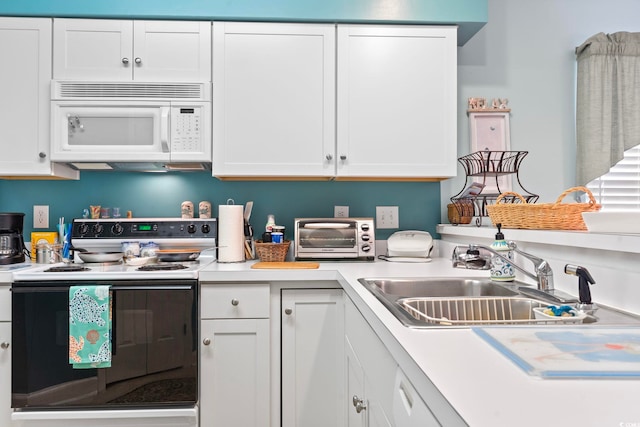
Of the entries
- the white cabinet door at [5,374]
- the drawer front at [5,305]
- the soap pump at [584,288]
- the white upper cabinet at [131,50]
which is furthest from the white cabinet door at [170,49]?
the soap pump at [584,288]

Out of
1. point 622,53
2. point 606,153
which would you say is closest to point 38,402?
point 606,153

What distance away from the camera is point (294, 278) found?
1.99 m

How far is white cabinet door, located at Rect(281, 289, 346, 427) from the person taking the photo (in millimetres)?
2016

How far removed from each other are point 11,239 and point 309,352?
4.99ft

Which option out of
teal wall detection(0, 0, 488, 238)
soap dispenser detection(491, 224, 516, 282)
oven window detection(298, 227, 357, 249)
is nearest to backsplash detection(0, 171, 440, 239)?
teal wall detection(0, 0, 488, 238)

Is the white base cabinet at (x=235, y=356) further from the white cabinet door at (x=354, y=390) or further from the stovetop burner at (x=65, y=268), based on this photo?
the stovetop burner at (x=65, y=268)

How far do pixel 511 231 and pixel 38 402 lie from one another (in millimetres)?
2059

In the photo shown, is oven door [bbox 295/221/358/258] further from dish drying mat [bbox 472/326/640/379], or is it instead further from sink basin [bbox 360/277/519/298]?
dish drying mat [bbox 472/326/640/379]

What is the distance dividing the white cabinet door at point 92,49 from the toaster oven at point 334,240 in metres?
1.18

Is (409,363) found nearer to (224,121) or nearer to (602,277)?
(602,277)

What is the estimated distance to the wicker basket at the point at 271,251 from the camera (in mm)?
2248

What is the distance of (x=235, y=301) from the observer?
1.97m

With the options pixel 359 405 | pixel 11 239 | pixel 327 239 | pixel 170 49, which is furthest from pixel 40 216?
pixel 359 405

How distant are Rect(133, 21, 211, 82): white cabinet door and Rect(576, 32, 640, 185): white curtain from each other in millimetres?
2141
